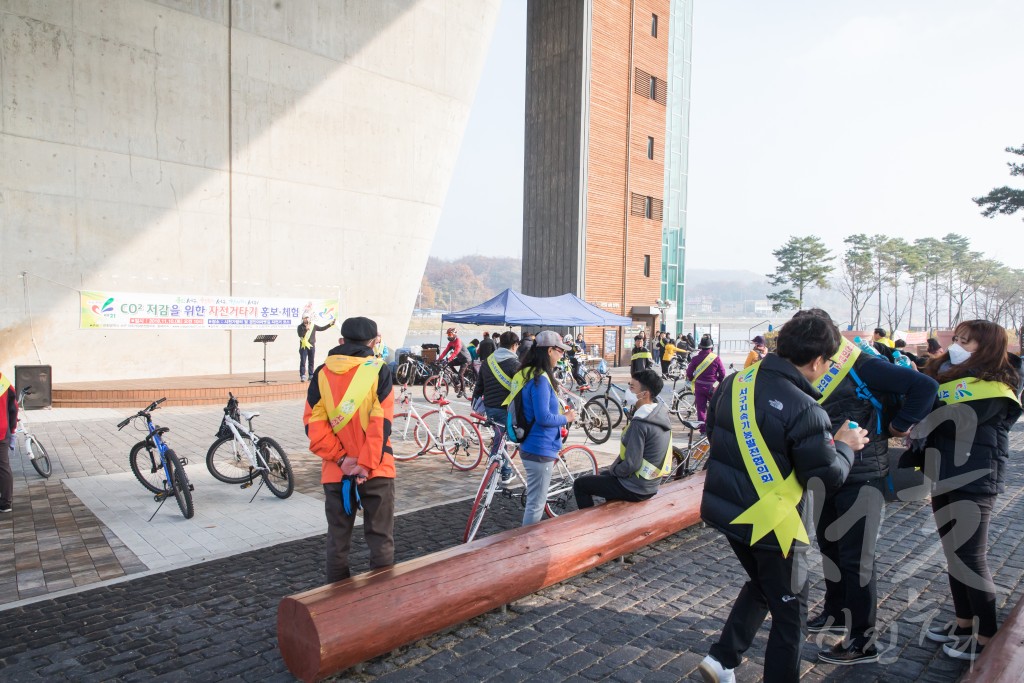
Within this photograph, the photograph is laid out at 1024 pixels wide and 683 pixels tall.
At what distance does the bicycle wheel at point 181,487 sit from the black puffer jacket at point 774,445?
519 centimetres

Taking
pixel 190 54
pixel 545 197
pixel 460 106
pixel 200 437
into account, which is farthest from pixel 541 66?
pixel 200 437

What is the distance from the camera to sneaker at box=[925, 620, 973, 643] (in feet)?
12.2

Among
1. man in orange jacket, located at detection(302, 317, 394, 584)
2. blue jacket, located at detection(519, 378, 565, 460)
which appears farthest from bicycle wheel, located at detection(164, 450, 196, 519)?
blue jacket, located at detection(519, 378, 565, 460)

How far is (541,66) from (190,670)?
3163 cm

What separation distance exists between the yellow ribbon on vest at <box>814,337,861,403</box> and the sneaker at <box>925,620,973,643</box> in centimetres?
162

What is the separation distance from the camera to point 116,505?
667 centimetres

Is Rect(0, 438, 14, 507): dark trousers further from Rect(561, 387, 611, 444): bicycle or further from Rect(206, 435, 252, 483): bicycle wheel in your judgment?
Rect(561, 387, 611, 444): bicycle

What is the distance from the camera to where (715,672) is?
3.06 m

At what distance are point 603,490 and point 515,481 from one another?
1.93 m

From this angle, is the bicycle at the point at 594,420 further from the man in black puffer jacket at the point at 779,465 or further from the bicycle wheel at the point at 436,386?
the man in black puffer jacket at the point at 779,465

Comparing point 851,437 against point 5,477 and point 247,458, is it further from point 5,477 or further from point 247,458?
point 5,477

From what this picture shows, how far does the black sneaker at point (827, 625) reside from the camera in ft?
12.5

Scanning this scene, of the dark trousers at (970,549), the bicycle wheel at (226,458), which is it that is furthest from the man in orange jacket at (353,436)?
the bicycle wheel at (226,458)

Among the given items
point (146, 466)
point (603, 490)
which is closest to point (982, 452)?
point (603, 490)
